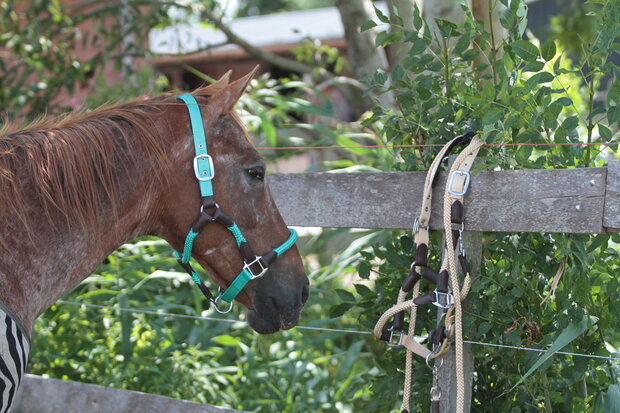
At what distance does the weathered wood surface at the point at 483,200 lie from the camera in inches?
75.0

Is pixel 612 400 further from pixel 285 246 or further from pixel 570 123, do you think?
pixel 285 246

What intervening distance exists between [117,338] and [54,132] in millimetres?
→ 2083

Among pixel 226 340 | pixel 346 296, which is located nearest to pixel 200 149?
pixel 346 296

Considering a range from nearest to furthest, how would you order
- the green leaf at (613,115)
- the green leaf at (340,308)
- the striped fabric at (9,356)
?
the striped fabric at (9,356) → the green leaf at (613,115) → the green leaf at (340,308)

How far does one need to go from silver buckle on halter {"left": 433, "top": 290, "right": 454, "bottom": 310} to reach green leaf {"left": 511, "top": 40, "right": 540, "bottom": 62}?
2.49 feet

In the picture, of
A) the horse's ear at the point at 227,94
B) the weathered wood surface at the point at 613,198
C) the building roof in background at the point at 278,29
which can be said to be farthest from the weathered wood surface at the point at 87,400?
the building roof in background at the point at 278,29

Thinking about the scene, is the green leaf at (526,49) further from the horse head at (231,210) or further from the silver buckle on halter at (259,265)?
the silver buckle on halter at (259,265)

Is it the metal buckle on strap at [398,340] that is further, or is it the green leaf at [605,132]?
the metal buckle on strap at [398,340]

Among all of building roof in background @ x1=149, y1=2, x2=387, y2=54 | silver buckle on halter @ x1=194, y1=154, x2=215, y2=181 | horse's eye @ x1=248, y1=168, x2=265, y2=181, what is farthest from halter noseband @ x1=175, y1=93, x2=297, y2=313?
building roof in background @ x1=149, y1=2, x2=387, y2=54

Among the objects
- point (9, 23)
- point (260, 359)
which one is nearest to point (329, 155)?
point (260, 359)

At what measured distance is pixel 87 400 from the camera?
284cm

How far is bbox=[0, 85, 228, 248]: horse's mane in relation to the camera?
1.88 metres

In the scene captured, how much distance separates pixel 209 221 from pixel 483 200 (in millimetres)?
836

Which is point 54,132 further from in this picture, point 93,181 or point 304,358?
point 304,358
